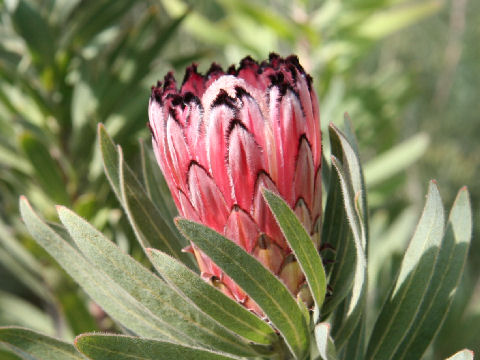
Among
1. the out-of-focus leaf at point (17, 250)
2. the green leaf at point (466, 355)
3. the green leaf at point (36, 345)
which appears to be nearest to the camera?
the green leaf at point (466, 355)

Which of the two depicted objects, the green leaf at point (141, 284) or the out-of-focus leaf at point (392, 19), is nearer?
the green leaf at point (141, 284)

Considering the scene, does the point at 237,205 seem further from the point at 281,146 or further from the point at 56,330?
the point at 56,330

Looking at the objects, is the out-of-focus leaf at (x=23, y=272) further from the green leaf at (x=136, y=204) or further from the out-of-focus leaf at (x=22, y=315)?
the green leaf at (x=136, y=204)

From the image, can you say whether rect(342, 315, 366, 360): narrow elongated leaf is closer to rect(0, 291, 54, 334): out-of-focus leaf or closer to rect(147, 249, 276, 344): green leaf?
rect(147, 249, 276, 344): green leaf

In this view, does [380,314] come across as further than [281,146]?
Yes

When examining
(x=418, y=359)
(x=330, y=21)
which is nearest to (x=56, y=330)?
(x=418, y=359)

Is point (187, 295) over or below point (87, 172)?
below

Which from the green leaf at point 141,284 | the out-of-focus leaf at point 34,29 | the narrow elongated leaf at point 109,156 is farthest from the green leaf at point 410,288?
the out-of-focus leaf at point 34,29
